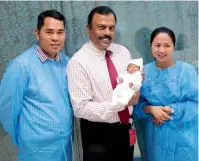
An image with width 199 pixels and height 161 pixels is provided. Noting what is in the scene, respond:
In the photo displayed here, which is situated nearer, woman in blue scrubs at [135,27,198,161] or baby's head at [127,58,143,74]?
baby's head at [127,58,143,74]

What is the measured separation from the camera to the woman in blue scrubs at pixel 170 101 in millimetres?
1690

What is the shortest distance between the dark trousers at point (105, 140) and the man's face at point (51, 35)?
51 centimetres

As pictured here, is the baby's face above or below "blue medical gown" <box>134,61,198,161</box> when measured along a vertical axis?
above

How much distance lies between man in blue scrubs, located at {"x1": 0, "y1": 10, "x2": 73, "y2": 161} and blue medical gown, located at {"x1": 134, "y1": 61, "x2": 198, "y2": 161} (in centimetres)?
58

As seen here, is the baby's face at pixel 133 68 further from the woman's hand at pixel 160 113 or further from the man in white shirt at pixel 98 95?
the woman's hand at pixel 160 113

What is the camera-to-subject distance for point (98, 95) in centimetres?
162

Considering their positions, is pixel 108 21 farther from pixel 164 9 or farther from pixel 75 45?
pixel 164 9

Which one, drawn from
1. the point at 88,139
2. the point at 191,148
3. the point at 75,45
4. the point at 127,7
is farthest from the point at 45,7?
the point at 191,148

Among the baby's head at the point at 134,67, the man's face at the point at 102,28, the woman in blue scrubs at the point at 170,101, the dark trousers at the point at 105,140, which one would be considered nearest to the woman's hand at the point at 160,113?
the woman in blue scrubs at the point at 170,101

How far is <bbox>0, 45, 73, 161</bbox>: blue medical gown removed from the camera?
1.59m

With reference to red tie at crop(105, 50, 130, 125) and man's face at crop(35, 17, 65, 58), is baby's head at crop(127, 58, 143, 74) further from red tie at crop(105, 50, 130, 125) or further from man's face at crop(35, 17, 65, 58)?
man's face at crop(35, 17, 65, 58)

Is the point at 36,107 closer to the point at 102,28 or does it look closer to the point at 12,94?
the point at 12,94

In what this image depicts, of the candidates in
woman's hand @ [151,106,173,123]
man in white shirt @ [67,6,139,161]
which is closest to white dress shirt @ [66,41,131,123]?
man in white shirt @ [67,6,139,161]

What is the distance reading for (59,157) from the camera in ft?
5.57
